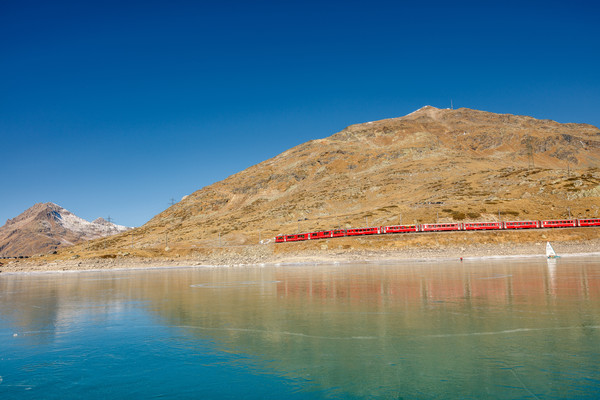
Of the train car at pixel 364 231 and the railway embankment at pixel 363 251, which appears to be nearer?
the railway embankment at pixel 363 251

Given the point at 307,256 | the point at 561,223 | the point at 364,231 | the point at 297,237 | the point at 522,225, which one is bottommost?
the point at 307,256

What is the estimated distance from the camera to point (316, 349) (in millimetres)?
13461

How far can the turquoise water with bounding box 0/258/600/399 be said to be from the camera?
33.0ft

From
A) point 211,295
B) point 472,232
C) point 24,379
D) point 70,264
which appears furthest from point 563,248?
point 70,264

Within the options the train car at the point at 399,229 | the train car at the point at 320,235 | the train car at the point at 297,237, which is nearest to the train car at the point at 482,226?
the train car at the point at 399,229

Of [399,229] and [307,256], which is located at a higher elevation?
[399,229]

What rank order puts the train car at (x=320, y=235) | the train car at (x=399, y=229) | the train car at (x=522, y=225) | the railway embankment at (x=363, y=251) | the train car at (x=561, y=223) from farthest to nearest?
the train car at (x=320, y=235), the train car at (x=399, y=229), the train car at (x=522, y=225), the train car at (x=561, y=223), the railway embankment at (x=363, y=251)

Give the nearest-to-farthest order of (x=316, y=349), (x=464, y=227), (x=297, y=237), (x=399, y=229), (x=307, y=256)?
(x=316, y=349)
(x=307, y=256)
(x=464, y=227)
(x=399, y=229)
(x=297, y=237)

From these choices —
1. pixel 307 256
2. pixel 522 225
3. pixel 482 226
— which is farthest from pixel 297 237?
pixel 522 225

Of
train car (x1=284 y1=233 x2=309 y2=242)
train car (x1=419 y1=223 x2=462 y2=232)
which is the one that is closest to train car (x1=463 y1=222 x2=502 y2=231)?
train car (x1=419 y1=223 x2=462 y2=232)

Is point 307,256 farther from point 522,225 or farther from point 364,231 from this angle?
point 522,225

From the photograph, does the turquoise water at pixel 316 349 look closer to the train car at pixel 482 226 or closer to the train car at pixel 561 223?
the train car at pixel 482 226

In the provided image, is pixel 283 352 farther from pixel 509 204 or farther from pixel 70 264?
pixel 509 204

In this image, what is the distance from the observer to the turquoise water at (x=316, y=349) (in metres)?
10.1
